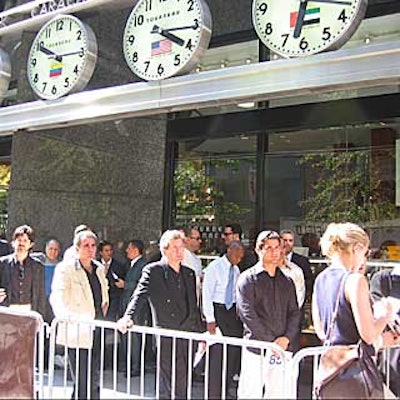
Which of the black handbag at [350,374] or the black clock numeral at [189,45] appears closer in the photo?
the black handbag at [350,374]

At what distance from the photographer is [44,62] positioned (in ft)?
24.1

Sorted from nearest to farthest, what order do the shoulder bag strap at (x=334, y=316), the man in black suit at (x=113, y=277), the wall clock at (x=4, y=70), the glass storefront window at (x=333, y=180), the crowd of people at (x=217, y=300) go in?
1. the shoulder bag strap at (x=334, y=316)
2. the crowd of people at (x=217, y=300)
3. the glass storefront window at (x=333, y=180)
4. the man in black suit at (x=113, y=277)
5. the wall clock at (x=4, y=70)

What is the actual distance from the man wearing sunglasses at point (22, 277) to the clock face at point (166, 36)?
1990 millimetres

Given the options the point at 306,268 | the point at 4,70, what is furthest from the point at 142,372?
the point at 4,70

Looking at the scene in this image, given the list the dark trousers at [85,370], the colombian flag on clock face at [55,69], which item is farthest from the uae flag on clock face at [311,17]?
the dark trousers at [85,370]

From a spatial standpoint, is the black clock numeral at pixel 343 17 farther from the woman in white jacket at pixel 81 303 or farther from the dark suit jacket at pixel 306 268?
the woman in white jacket at pixel 81 303

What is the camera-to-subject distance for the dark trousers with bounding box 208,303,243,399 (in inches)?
196

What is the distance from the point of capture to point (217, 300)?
621 centimetres

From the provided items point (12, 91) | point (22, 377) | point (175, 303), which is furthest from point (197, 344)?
point (12, 91)

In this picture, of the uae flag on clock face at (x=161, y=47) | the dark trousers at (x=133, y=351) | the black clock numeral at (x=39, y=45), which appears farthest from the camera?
the black clock numeral at (x=39, y=45)

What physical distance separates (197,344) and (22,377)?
1.53 meters

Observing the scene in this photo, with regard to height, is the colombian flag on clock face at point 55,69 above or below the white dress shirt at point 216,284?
above

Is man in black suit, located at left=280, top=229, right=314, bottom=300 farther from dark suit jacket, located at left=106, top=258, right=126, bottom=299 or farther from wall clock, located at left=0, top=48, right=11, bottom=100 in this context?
wall clock, located at left=0, top=48, right=11, bottom=100

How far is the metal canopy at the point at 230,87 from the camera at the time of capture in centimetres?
493
